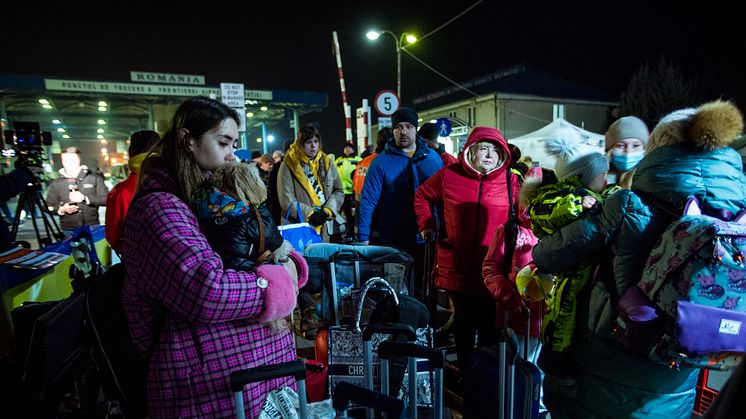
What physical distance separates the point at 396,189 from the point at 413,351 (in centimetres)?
274

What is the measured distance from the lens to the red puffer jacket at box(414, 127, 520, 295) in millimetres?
3111

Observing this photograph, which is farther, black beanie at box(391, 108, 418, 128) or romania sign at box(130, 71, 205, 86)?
romania sign at box(130, 71, 205, 86)

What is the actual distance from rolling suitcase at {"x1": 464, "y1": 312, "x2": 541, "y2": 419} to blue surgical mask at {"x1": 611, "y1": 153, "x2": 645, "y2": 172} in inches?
55.8

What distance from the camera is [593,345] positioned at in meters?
1.76

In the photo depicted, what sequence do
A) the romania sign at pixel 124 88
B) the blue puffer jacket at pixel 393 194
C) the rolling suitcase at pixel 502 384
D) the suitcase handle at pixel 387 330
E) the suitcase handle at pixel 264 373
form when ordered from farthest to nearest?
1. the romania sign at pixel 124 88
2. the blue puffer jacket at pixel 393 194
3. the suitcase handle at pixel 387 330
4. the rolling suitcase at pixel 502 384
5. the suitcase handle at pixel 264 373

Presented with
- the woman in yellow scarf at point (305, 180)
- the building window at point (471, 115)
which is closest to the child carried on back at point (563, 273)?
the woman in yellow scarf at point (305, 180)

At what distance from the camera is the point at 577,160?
2.17 m

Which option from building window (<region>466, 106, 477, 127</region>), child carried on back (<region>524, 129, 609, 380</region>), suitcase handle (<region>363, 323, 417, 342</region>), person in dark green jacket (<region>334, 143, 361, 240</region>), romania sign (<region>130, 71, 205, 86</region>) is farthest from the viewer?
building window (<region>466, 106, 477, 127</region>)

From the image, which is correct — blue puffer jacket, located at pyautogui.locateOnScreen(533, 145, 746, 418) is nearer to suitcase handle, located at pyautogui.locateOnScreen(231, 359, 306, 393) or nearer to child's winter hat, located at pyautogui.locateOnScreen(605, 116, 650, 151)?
child's winter hat, located at pyautogui.locateOnScreen(605, 116, 650, 151)

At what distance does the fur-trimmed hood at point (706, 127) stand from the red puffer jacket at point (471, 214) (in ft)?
4.93

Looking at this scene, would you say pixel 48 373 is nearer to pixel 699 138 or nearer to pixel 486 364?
pixel 486 364

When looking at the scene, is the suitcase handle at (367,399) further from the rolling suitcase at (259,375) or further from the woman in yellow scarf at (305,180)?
the woman in yellow scarf at (305,180)

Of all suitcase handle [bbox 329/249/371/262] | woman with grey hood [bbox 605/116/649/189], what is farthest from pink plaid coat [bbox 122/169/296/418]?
woman with grey hood [bbox 605/116/649/189]

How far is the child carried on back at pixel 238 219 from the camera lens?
57.7 inches
